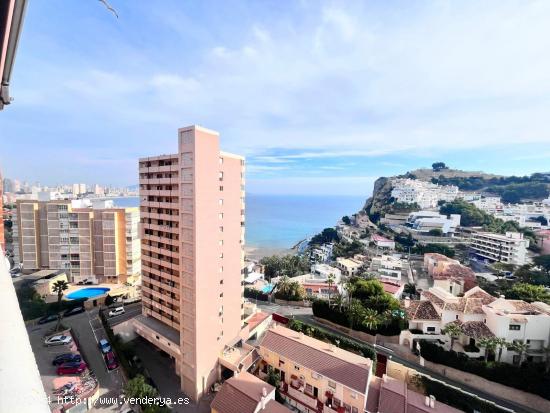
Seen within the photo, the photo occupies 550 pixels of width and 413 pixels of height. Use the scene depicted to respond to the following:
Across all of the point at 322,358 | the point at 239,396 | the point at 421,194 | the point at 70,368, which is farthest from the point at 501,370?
the point at 421,194

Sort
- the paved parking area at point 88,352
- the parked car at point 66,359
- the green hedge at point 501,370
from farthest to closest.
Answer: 1. the parked car at point 66,359
2. the green hedge at point 501,370
3. the paved parking area at point 88,352

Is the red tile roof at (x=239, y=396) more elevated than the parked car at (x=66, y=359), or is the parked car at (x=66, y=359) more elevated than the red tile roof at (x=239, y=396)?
the parked car at (x=66, y=359)

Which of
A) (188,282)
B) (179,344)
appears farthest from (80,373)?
(188,282)

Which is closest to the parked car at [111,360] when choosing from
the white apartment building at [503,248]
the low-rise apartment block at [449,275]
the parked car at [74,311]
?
the parked car at [74,311]

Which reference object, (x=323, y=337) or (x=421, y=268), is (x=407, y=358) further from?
(x=421, y=268)

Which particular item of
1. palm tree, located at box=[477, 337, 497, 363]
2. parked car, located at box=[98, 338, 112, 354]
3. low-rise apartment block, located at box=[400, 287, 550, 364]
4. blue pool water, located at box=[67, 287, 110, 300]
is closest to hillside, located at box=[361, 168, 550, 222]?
low-rise apartment block, located at box=[400, 287, 550, 364]

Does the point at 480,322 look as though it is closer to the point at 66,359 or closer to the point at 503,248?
the point at 66,359

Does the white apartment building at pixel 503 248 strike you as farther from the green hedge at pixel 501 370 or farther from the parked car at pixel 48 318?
the parked car at pixel 48 318
